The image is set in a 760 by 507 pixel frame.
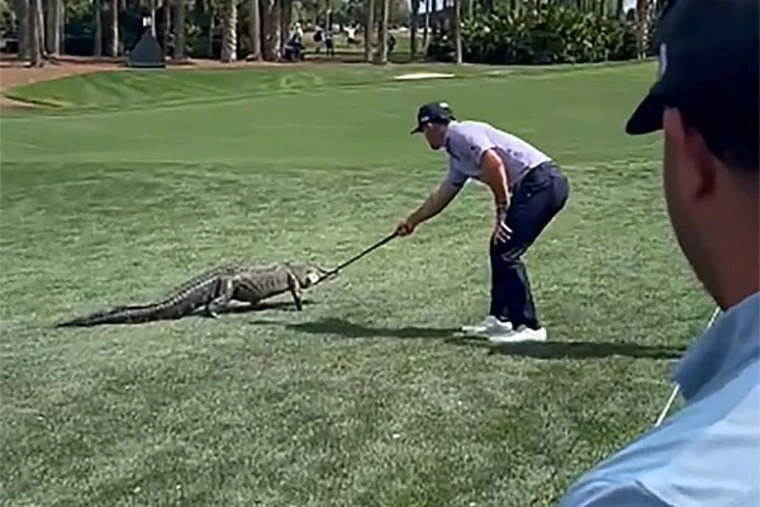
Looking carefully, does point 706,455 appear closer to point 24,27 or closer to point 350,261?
point 350,261

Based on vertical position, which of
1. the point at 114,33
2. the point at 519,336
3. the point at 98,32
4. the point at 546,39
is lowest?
the point at 98,32

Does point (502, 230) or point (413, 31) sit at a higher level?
point (502, 230)

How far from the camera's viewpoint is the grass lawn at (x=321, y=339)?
21.4 ft

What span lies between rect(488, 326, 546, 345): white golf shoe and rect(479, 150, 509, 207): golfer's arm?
747mm

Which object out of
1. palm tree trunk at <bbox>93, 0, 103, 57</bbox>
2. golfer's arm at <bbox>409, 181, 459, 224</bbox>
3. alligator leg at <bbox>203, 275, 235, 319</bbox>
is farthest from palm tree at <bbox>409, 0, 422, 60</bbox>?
golfer's arm at <bbox>409, 181, 459, 224</bbox>

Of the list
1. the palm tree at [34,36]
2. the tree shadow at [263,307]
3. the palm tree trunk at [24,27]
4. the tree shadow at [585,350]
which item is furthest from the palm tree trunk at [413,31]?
the tree shadow at [585,350]

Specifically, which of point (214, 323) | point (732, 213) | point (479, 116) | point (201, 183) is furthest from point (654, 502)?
point (479, 116)

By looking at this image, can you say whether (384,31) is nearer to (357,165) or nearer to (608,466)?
(357,165)

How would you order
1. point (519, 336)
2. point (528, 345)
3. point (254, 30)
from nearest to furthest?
point (528, 345) < point (519, 336) < point (254, 30)

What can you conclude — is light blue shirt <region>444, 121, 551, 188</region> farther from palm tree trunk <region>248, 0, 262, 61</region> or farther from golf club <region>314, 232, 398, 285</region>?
palm tree trunk <region>248, 0, 262, 61</region>

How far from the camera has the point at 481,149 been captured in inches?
362

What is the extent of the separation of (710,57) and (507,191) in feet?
26.2

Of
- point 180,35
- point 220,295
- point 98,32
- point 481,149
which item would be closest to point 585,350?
point 481,149

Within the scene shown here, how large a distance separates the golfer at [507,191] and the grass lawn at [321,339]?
1.10 feet
